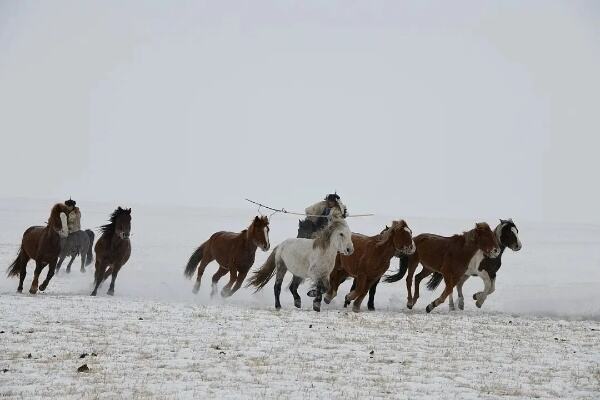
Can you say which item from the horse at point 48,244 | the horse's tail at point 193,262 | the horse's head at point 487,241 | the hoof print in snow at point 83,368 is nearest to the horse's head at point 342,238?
the horse's head at point 487,241

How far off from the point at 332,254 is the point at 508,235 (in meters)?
4.21

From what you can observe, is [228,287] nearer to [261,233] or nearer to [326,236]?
[261,233]

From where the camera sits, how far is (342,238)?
1430cm

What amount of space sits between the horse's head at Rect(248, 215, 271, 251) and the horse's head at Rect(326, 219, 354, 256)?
1.89 m

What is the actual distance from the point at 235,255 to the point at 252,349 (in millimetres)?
7359

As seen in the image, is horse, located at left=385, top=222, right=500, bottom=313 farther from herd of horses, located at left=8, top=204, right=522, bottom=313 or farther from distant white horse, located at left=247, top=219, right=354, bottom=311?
distant white horse, located at left=247, top=219, right=354, bottom=311

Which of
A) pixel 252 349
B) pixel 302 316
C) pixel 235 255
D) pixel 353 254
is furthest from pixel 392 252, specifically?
pixel 252 349

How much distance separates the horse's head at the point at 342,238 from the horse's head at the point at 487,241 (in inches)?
109

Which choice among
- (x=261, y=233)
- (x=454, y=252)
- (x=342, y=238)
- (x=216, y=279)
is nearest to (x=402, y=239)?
(x=342, y=238)

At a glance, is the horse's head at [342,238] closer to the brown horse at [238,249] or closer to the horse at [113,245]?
the brown horse at [238,249]

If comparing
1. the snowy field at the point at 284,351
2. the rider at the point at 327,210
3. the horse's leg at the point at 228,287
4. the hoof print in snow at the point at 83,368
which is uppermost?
the rider at the point at 327,210

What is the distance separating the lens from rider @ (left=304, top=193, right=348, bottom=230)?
586 inches

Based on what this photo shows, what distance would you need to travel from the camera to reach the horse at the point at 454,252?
15.1 m

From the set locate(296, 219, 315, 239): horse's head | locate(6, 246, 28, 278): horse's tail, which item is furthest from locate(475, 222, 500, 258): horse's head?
locate(6, 246, 28, 278): horse's tail
